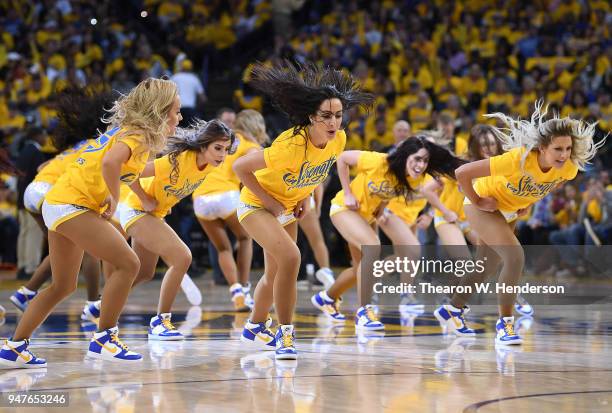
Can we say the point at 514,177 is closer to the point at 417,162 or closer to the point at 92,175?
the point at 417,162

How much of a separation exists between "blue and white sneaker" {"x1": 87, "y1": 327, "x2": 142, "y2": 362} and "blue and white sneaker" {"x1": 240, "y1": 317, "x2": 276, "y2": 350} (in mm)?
1064

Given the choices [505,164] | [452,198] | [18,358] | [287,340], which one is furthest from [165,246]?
[452,198]

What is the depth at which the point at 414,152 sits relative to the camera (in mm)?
9047

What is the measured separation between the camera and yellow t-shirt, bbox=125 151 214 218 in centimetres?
820

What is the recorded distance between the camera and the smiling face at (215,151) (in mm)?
8172

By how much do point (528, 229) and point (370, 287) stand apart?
5897mm

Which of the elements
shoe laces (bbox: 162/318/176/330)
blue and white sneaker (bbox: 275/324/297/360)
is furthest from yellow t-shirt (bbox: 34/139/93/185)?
blue and white sneaker (bbox: 275/324/297/360)

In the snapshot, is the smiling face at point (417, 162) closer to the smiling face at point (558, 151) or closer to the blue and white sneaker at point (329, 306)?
the blue and white sneaker at point (329, 306)

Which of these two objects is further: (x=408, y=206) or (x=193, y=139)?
(x=408, y=206)

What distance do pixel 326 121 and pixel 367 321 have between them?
231cm

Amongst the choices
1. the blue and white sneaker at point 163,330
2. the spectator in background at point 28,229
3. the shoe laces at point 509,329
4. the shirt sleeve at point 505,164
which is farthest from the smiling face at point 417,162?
the spectator in background at point 28,229

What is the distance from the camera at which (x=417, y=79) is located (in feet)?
57.0

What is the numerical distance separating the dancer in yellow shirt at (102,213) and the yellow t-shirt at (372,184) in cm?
300

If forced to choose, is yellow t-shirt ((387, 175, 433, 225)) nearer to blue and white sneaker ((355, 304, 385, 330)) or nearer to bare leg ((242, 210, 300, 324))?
blue and white sneaker ((355, 304, 385, 330))
